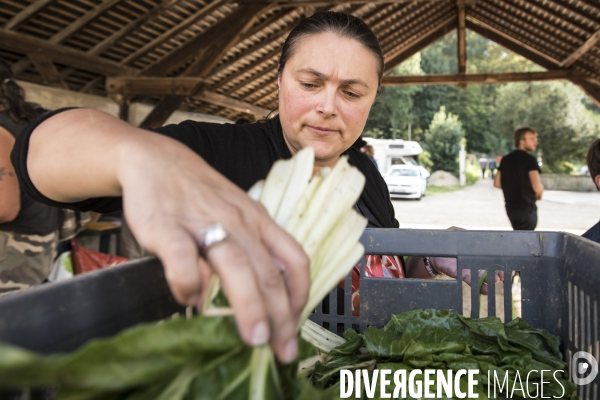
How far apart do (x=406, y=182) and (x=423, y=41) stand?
1147cm

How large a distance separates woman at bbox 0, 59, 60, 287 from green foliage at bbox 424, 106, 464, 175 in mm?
36503

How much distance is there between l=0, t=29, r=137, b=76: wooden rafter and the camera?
5.04 metres

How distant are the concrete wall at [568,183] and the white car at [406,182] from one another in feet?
28.6

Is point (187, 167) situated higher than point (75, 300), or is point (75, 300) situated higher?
point (187, 167)

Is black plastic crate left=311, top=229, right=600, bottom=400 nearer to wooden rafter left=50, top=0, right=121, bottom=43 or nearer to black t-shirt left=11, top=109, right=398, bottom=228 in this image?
black t-shirt left=11, top=109, right=398, bottom=228

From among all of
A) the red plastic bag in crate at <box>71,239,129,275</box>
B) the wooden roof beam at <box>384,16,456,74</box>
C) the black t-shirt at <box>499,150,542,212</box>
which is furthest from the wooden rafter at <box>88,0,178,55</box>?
the wooden roof beam at <box>384,16,456,74</box>

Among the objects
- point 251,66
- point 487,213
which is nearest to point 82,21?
point 251,66

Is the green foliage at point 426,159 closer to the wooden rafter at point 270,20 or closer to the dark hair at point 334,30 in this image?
the wooden rafter at point 270,20

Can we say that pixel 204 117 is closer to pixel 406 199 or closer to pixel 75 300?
pixel 75 300

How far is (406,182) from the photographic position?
23.3m

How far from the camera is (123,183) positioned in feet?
2.54

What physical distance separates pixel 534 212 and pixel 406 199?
17.0 m

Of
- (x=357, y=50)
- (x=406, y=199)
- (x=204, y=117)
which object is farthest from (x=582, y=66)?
(x=406, y=199)

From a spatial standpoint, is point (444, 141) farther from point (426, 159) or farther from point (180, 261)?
→ point (180, 261)
